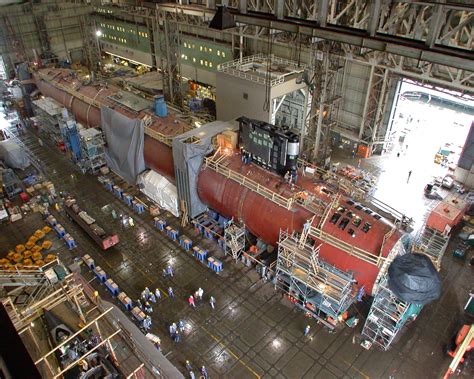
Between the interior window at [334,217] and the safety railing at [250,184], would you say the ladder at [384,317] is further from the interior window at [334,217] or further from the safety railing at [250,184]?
the safety railing at [250,184]

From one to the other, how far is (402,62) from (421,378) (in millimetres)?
24305

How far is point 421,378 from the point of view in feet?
64.7

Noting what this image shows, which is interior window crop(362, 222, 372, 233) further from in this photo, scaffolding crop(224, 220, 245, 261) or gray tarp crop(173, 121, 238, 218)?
gray tarp crop(173, 121, 238, 218)

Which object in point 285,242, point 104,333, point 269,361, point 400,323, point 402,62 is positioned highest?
point 402,62

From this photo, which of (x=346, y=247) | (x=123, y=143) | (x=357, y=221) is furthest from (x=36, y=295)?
(x=123, y=143)

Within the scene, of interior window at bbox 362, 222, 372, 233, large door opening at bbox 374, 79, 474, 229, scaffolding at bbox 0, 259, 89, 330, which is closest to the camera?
scaffolding at bbox 0, 259, 89, 330

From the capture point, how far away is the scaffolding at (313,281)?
69.5ft

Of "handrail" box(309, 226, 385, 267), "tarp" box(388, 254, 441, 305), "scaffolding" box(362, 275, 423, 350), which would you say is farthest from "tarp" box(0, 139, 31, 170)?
"tarp" box(388, 254, 441, 305)

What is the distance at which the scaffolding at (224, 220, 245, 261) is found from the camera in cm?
2576

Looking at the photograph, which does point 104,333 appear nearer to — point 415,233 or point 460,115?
point 415,233

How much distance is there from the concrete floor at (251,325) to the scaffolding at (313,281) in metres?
0.93

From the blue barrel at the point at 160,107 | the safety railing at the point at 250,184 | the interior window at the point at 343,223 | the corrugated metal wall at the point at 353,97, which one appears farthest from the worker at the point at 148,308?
the corrugated metal wall at the point at 353,97

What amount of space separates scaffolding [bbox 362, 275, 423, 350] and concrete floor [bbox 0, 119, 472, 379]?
0.65 m

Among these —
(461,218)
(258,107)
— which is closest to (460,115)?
(461,218)
